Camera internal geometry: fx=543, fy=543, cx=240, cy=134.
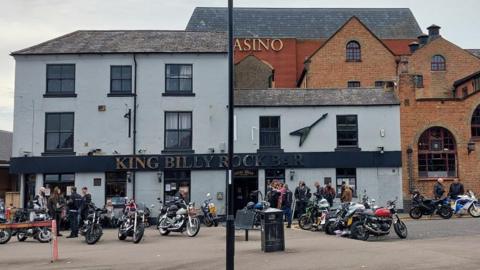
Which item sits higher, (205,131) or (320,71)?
(320,71)

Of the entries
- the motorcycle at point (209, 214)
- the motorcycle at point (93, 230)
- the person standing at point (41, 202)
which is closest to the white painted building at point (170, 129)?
the motorcycle at point (209, 214)

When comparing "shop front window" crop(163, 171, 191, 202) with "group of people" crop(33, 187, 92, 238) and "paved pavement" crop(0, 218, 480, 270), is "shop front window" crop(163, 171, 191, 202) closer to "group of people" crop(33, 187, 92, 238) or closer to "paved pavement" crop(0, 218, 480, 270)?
"group of people" crop(33, 187, 92, 238)

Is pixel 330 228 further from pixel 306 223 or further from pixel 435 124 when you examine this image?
pixel 435 124

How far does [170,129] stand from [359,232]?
1351 cm

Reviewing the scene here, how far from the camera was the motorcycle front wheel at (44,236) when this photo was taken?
19.0m

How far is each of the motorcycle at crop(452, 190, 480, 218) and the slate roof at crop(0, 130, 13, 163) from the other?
96.5ft

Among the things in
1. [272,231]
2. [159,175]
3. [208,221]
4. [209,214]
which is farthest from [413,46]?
[272,231]

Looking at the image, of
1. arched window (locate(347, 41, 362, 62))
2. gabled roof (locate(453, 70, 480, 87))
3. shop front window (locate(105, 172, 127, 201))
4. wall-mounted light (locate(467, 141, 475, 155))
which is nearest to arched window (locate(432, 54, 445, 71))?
gabled roof (locate(453, 70, 480, 87))

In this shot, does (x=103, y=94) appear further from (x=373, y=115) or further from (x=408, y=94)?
(x=408, y=94)

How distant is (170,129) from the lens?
27797 millimetres

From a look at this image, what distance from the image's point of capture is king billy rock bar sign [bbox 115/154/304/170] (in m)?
27.0

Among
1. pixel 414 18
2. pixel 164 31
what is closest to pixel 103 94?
pixel 164 31

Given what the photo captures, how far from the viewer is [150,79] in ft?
91.7

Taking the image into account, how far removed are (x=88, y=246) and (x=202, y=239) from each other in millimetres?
3661
